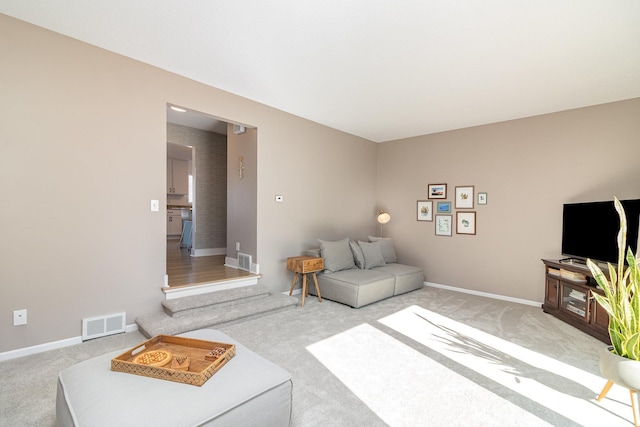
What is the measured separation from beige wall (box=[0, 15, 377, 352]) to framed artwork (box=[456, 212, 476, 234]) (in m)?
4.06

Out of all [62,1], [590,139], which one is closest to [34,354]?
[62,1]

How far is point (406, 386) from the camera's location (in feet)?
7.39

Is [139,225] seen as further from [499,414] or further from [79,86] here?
[499,414]

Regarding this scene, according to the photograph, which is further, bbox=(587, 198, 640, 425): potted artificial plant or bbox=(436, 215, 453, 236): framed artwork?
bbox=(436, 215, 453, 236): framed artwork

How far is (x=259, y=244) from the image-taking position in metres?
4.36

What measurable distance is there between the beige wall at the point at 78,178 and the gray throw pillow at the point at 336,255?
7.31 feet

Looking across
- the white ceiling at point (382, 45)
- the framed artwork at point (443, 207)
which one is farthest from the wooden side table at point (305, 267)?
the framed artwork at point (443, 207)

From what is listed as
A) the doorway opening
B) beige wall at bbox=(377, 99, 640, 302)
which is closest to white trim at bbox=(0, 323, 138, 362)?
the doorway opening

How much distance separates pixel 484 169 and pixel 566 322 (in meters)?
2.44

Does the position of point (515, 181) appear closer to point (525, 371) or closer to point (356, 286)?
point (356, 286)

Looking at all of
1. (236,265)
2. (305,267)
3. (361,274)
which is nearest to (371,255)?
(361,274)

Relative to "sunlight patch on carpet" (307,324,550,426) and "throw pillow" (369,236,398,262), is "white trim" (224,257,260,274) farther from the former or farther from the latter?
"throw pillow" (369,236,398,262)

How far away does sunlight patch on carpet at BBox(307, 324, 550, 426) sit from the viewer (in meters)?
1.92

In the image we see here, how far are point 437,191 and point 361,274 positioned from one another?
220 cm
